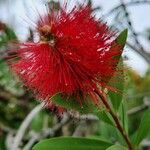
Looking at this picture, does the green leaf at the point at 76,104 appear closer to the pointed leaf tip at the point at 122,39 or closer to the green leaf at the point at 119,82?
the green leaf at the point at 119,82

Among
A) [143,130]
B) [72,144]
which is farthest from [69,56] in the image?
[143,130]

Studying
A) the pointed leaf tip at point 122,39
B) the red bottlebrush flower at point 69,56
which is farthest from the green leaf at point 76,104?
the pointed leaf tip at point 122,39

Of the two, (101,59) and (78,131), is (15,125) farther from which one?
(101,59)

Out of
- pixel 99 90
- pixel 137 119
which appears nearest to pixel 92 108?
pixel 99 90

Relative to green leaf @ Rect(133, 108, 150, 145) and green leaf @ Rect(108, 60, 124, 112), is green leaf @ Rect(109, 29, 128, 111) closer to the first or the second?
green leaf @ Rect(108, 60, 124, 112)

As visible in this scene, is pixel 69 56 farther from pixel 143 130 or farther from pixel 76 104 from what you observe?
pixel 143 130

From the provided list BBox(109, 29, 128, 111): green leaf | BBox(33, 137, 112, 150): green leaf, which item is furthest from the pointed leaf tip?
BBox(33, 137, 112, 150): green leaf
